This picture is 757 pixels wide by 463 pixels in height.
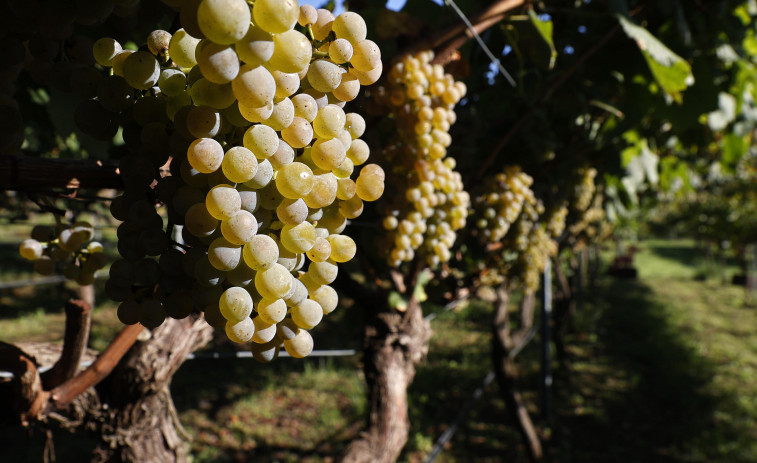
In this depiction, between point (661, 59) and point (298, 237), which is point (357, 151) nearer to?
point (298, 237)

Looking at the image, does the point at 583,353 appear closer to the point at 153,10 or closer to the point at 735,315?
the point at 735,315

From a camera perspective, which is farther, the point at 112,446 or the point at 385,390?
the point at 385,390

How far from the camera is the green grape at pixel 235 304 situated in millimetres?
512

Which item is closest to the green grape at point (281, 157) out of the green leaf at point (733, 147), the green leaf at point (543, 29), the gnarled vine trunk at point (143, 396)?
the gnarled vine trunk at point (143, 396)

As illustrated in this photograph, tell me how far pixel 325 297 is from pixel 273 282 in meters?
0.12

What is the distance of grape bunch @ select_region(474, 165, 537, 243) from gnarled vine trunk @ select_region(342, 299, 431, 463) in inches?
15.7

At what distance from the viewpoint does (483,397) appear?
5656 mm

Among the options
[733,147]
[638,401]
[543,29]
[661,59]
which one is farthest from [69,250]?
[638,401]

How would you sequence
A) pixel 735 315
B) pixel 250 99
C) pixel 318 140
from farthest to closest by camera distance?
pixel 735 315, pixel 318 140, pixel 250 99

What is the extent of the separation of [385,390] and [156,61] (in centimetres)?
156

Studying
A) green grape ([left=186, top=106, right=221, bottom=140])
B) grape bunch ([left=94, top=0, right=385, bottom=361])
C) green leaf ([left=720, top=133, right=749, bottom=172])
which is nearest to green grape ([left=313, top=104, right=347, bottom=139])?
grape bunch ([left=94, top=0, right=385, bottom=361])

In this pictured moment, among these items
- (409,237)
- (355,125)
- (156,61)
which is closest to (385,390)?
(409,237)

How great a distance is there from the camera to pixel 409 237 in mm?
1360

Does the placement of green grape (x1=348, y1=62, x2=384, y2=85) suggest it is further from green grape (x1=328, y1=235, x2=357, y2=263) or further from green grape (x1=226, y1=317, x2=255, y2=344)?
green grape (x1=226, y1=317, x2=255, y2=344)
